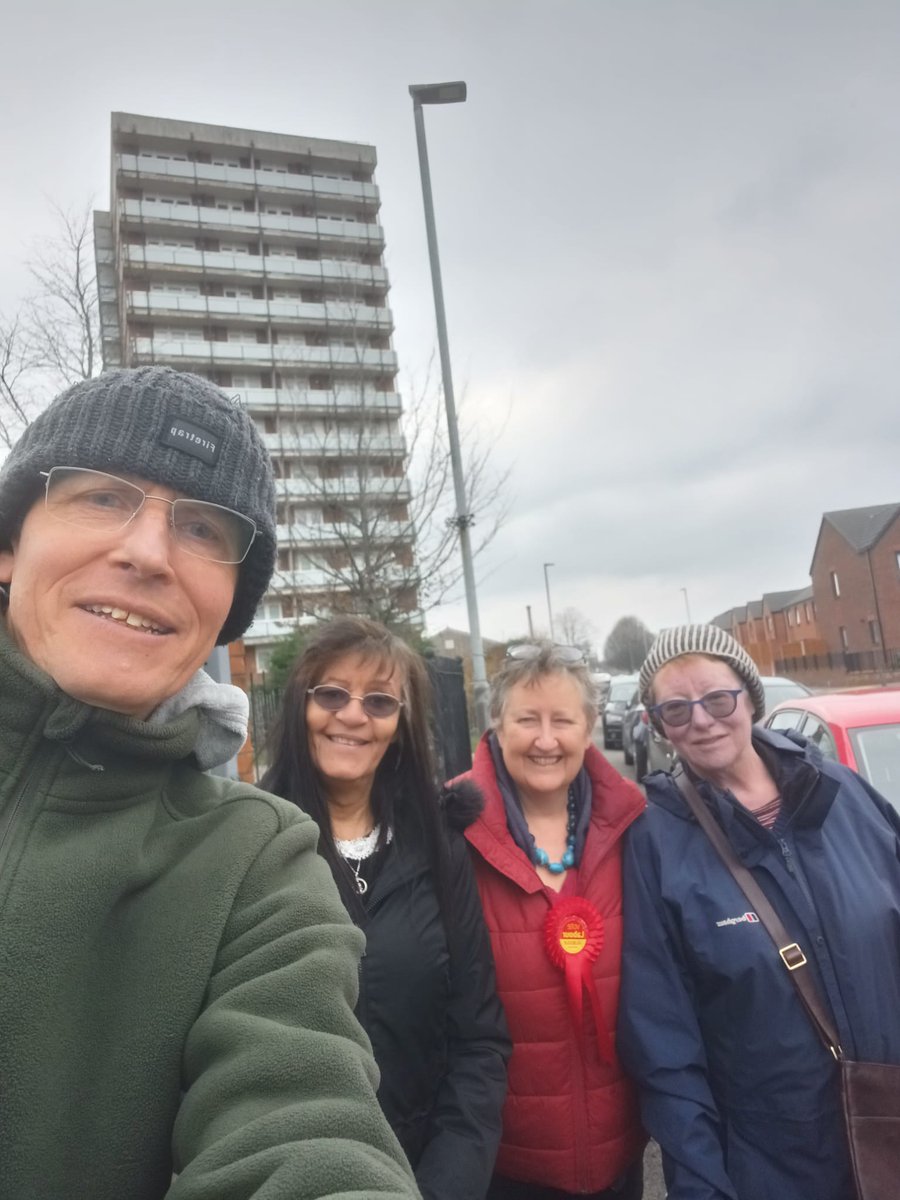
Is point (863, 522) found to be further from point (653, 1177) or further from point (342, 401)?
point (653, 1177)

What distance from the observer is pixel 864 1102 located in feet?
5.82

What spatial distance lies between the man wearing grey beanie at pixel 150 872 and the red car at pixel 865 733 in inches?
143

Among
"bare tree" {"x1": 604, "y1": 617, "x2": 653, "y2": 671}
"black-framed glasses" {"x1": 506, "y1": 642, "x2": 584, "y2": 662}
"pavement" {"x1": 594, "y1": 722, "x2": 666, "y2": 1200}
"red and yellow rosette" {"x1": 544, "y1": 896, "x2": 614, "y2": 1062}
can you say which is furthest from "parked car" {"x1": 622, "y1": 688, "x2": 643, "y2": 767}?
"bare tree" {"x1": 604, "y1": 617, "x2": 653, "y2": 671}

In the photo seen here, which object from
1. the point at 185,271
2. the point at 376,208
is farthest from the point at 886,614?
the point at 185,271

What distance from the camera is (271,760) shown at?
2320mm

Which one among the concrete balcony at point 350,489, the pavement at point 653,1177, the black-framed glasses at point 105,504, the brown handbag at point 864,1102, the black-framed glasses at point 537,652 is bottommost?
the pavement at point 653,1177

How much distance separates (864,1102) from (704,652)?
1.28m

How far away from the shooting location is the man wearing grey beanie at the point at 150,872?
94cm

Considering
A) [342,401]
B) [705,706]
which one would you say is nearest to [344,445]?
[342,401]

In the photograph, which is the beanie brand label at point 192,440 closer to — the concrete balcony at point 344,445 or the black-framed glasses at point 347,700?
the black-framed glasses at point 347,700

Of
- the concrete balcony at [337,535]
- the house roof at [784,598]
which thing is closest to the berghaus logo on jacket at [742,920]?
the concrete balcony at [337,535]

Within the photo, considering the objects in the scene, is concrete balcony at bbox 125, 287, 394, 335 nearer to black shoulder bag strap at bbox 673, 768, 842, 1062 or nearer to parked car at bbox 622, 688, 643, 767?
parked car at bbox 622, 688, 643, 767

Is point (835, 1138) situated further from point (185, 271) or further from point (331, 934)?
point (185, 271)

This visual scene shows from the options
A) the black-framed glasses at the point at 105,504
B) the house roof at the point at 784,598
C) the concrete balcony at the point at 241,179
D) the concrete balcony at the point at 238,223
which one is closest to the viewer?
the black-framed glasses at the point at 105,504
